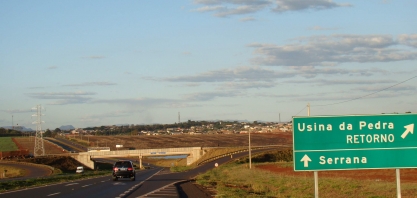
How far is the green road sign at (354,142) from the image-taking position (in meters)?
16.0

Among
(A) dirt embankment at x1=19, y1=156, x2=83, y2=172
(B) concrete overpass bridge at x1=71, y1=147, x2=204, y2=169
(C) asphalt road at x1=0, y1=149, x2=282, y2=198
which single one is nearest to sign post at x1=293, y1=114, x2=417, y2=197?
(C) asphalt road at x1=0, y1=149, x2=282, y2=198

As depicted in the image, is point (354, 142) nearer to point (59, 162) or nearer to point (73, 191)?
point (73, 191)

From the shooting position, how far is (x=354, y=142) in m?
→ 16.1

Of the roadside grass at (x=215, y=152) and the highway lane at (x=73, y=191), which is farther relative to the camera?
the roadside grass at (x=215, y=152)

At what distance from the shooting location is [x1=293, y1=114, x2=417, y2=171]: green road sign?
16000 millimetres

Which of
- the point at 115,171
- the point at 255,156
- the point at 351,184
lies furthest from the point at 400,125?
the point at 255,156

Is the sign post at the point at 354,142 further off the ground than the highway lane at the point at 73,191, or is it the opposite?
the sign post at the point at 354,142

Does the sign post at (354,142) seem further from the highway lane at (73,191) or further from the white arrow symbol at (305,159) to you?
the highway lane at (73,191)

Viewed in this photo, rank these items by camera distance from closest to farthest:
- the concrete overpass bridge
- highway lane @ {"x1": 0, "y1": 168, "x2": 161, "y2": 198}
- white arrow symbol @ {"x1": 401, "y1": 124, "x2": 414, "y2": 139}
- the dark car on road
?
white arrow symbol @ {"x1": 401, "y1": 124, "x2": 414, "y2": 139} < highway lane @ {"x1": 0, "y1": 168, "x2": 161, "y2": 198} < the dark car on road < the concrete overpass bridge

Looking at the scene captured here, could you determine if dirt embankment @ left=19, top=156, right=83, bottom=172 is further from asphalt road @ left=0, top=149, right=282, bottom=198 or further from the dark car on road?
asphalt road @ left=0, top=149, right=282, bottom=198

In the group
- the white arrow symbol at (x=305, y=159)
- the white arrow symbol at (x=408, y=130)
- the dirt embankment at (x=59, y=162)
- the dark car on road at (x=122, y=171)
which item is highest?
the white arrow symbol at (x=408, y=130)

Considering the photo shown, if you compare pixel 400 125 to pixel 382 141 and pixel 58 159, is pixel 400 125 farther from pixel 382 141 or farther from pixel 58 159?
pixel 58 159

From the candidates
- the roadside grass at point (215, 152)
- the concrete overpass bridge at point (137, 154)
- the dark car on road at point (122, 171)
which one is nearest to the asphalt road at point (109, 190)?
the dark car on road at point (122, 171)

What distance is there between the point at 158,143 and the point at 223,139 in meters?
19.4
